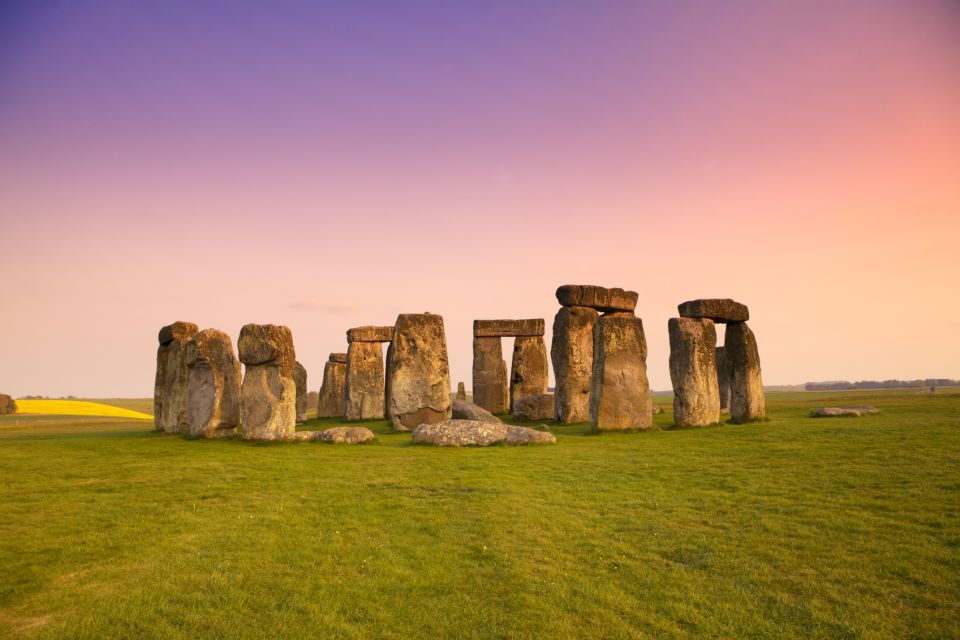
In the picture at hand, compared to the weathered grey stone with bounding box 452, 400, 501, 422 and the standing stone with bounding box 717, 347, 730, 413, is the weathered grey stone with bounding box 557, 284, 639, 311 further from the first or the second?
the standing stone with bounding box 717, 347, 730, 413

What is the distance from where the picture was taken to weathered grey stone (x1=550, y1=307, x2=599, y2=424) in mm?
22484

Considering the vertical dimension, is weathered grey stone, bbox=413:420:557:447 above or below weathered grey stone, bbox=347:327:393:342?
below

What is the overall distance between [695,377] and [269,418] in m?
12.2

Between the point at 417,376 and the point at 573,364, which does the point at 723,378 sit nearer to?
the point at 573,364

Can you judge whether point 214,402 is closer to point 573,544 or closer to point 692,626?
point 573,544

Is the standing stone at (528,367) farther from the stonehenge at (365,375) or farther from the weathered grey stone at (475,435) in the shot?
the weathered grey stone at (475,435)

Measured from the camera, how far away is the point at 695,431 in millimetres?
17422

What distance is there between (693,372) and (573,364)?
5037 millimetres

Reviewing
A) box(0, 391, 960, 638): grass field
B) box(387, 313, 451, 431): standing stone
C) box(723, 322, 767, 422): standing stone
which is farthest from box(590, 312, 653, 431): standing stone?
box(0, 391, 960, 638): grass field

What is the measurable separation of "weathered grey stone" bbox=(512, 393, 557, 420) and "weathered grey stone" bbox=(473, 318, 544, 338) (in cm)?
480

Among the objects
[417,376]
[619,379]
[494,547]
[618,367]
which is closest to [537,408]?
[417,376]

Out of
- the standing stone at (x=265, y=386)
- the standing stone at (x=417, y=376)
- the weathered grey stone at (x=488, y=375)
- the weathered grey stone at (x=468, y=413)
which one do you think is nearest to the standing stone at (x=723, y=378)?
the weathered grey stone at (x=488, y=375)

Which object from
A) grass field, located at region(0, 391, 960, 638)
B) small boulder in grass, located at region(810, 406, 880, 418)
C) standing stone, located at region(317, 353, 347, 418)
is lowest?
grass field, located at region(0, 391, 960, 638)

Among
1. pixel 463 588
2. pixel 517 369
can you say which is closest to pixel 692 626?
pixel 463 588
